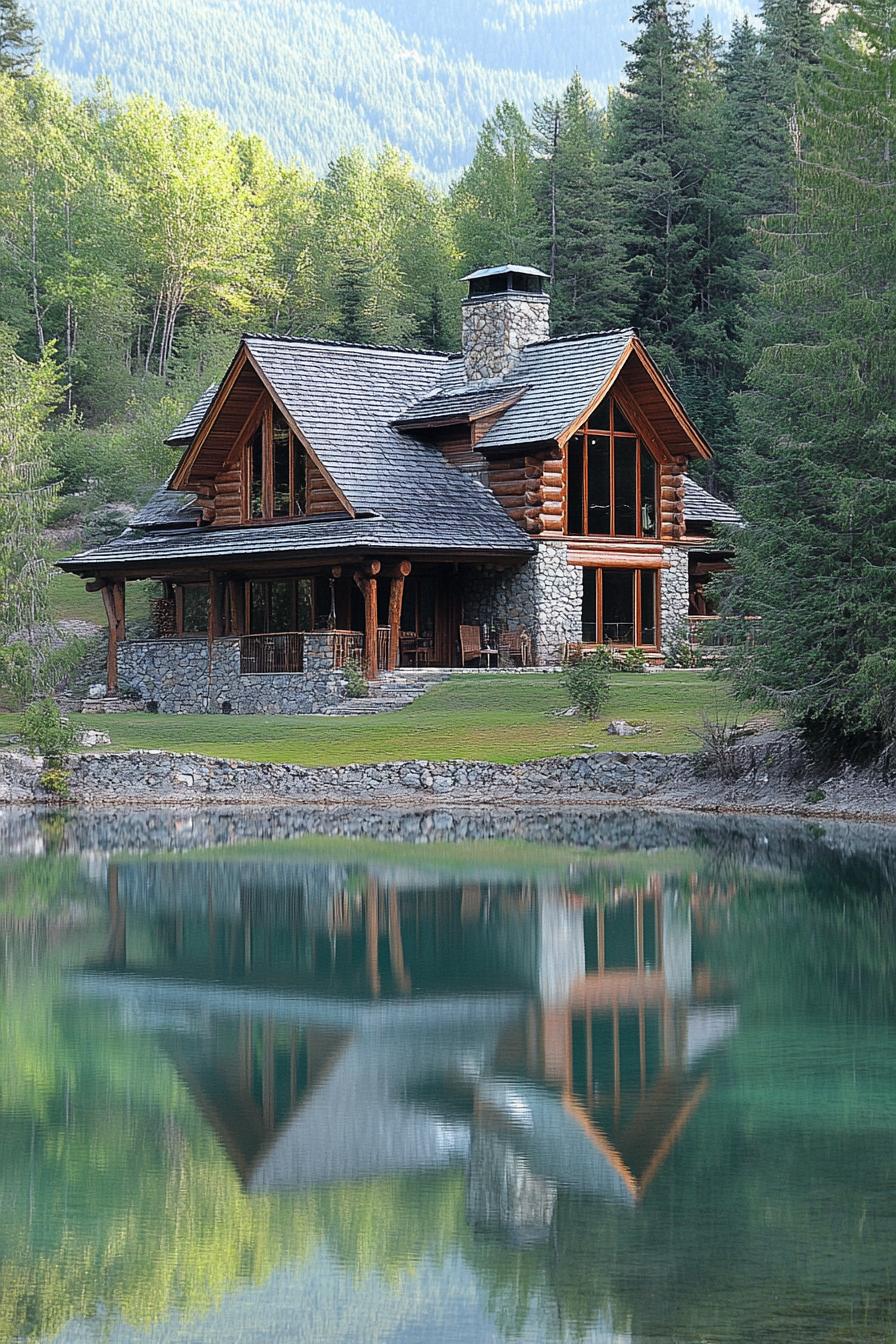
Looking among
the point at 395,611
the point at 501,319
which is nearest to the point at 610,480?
the point at 501,319

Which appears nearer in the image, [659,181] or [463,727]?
[463,727]

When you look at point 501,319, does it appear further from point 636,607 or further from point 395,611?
point 395,611

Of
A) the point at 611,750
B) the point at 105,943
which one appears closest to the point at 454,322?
the point at 611,750

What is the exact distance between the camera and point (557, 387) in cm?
4434

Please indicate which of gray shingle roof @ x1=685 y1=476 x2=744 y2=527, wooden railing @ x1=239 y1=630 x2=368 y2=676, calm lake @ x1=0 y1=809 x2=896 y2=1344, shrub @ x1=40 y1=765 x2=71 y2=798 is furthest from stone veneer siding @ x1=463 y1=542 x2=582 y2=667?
calm lake @ x1=0 y1=809 x2=896 y2=1344

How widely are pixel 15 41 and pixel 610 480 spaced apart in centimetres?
6619

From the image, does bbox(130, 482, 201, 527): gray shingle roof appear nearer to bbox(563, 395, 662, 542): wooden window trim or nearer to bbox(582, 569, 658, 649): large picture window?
bbox(563, 395, 662, 542): wooden window trim

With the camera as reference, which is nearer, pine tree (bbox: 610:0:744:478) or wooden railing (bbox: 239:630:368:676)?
wooden railing (bbox: 239:630:368:676)

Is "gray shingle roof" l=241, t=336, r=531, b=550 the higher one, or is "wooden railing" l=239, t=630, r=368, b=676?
Result: "gray shingle roof" l=241, t=336, r=531, b=550

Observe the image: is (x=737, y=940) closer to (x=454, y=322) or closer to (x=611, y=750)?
(x=611, y=750)

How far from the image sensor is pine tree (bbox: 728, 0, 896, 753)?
1128 inches

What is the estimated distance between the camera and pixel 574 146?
225ft

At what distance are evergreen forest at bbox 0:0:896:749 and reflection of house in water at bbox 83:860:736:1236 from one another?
9377 mm

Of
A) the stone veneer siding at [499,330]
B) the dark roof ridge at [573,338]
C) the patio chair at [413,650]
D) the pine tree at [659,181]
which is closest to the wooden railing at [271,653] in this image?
the patio chair at [413,650]
